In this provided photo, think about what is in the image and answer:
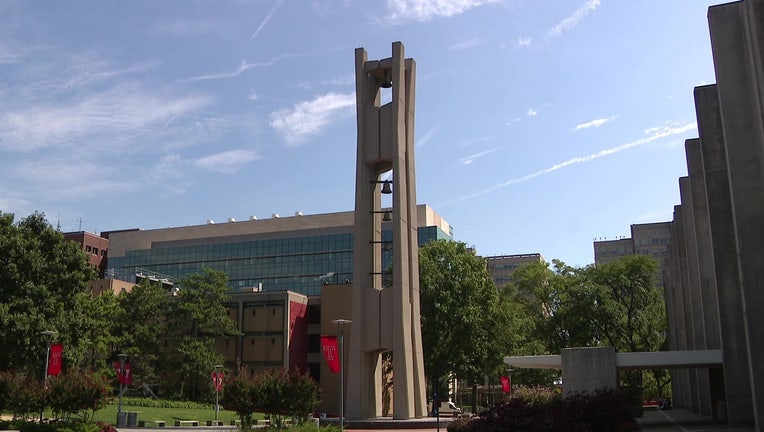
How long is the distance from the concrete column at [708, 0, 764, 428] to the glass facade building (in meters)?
73.4

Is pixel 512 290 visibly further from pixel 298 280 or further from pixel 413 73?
pixel 298 280

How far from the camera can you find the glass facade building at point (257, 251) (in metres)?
107

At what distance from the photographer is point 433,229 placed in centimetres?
10244

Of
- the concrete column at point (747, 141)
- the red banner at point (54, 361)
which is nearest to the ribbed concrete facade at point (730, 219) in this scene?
the concrete column at point (747, 141)

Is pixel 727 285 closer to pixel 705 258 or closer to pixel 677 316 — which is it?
pixel 705 258

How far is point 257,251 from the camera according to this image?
113m

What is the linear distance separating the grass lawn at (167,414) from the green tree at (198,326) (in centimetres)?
576

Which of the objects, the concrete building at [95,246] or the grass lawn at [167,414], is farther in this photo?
the concrete building at [95,246]

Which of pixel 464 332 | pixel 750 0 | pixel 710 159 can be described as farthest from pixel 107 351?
pixel 750 0

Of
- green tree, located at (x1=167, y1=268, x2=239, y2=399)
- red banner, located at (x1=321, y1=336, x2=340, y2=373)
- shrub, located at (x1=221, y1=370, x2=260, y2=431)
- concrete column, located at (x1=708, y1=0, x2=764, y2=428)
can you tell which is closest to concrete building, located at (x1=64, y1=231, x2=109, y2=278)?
green tree, located at (x1=167, y1=268, x2=239, y2=399)

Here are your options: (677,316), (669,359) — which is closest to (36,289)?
(669,359)

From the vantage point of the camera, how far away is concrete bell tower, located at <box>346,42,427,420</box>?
141 feet

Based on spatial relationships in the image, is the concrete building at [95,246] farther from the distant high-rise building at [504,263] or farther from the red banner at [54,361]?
the red banner at [54,361]

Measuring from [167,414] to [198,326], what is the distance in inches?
606
